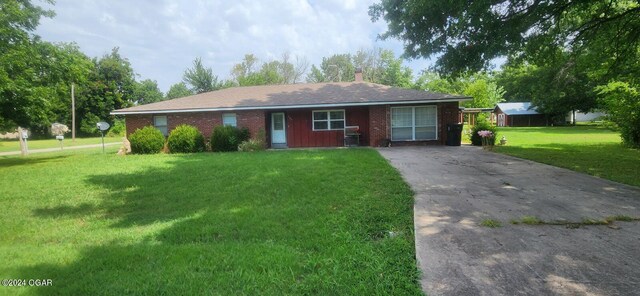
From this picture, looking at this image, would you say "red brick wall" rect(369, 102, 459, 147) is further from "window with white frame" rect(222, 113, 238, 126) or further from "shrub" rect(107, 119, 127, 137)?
"shrub" rect(107, 119, 127, 137)

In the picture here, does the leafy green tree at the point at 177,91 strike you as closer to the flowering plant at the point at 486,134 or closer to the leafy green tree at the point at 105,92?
the leafy green tree at the point at 105,92

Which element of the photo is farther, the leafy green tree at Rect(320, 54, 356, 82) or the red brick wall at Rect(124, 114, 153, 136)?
the leafy green tree at Rect(320, 54, 356, 82)

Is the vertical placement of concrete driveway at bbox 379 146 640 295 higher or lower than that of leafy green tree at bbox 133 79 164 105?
lower

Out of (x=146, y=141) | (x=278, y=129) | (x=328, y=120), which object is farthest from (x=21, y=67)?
(x=328, y=120)

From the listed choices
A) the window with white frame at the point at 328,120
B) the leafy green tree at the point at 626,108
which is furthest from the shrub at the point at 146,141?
the leafy green tree at the point at 626,108

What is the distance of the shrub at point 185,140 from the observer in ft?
51.8

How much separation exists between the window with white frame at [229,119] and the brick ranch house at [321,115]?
0.17 feet

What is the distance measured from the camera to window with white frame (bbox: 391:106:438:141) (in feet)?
54.0

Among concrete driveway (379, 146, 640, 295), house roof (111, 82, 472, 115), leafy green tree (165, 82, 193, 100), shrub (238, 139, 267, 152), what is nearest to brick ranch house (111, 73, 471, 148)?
house roof (111, 82, 472, 115)

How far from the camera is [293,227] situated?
175 inches

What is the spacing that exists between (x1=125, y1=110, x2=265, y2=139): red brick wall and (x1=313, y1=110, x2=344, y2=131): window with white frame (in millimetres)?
2763

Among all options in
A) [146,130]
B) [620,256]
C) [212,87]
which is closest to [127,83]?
[212,87]

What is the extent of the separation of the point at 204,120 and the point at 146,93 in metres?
40.8

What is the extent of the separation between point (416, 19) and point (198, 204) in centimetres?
790
